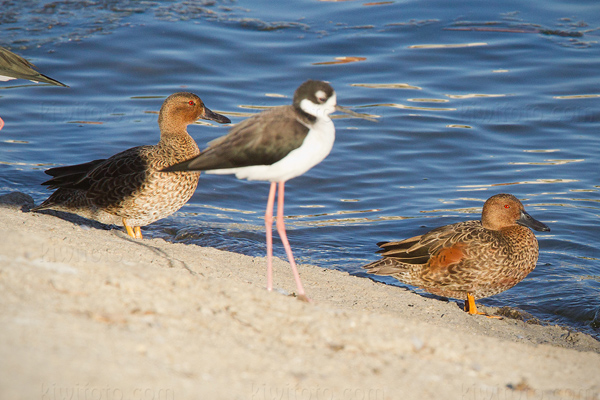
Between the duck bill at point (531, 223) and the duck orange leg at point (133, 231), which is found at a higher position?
the duck bill at point (531, 223)

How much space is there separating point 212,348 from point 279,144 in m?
1.72

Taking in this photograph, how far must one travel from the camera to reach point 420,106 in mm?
13547

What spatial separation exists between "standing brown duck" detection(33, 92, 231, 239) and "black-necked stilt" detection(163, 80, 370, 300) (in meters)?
2.44

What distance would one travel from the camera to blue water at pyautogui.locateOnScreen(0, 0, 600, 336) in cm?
910

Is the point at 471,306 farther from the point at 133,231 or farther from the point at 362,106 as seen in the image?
the point at 362,106

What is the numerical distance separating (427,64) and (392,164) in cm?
478

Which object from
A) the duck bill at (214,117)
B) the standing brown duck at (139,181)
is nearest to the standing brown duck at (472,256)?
the standing brown duck at (139,181)

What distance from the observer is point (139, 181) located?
7.07 meters

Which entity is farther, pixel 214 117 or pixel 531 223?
pixel 214 117

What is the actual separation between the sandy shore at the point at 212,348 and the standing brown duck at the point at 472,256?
2625 mm

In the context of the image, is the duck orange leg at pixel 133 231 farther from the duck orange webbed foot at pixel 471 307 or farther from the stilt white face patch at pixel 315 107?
the duck orange webbed foot at pixel 471 307

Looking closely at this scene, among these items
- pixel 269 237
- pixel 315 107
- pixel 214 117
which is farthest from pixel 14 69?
pixel 315 107

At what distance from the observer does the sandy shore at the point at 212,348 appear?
9.22 ft

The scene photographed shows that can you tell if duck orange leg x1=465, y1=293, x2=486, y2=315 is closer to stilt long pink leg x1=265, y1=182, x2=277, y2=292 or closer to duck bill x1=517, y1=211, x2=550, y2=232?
duck bill x1=517, y1=211, x2=550, y2=232
